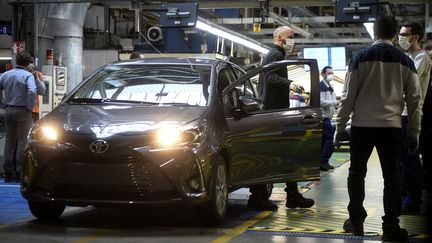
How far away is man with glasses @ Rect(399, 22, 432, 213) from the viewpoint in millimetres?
6555

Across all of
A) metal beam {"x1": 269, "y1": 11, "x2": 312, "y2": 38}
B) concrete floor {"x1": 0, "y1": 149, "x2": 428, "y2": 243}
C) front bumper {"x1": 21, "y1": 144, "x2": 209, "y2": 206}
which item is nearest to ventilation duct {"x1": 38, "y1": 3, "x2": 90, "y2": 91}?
metal beam {"x1": 269, "y1": 11, "x2": 312, "y2": 38}

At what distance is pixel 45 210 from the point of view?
632 cm

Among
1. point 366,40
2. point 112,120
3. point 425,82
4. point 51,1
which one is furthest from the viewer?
point 366,40

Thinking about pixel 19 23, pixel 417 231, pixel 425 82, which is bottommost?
pixel 417 231

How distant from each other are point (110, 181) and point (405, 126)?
10.1 feet

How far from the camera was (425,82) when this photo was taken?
654 centimetres

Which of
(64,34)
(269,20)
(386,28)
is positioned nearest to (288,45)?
(386,28)

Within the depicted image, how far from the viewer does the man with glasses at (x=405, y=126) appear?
6.55 m

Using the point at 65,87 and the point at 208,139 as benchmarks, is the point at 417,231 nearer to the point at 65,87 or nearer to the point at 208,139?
the point at 208,139

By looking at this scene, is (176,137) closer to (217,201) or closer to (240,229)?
(217,201)

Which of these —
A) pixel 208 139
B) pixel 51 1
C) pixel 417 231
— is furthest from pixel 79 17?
pixel 417 231

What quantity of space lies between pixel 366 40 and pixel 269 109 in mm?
15865

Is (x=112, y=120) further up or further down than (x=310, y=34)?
further down

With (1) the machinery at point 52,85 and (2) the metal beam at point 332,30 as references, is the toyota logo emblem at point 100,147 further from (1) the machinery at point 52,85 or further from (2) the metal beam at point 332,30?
(2) the metal beam at point 332,30
